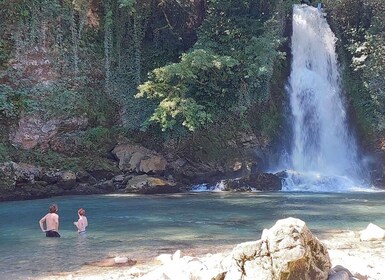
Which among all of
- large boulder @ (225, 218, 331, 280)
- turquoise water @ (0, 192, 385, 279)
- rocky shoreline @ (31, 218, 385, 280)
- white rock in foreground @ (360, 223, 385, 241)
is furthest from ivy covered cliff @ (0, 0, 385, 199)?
large boulder @ (225, 218, 331, 280)

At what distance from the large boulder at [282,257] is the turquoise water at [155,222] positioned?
12.2 ft

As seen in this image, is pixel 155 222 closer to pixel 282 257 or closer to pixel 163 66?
pixel 282 257

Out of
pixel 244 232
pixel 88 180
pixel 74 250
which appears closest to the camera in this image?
pixel 74 250

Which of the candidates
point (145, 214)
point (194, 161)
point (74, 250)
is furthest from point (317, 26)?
point (74, 250)

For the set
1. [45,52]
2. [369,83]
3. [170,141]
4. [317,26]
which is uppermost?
[317,26]

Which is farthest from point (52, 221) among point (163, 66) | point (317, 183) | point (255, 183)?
point (163, 66)

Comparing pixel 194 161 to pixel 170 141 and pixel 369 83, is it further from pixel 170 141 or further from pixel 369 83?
pixel 369 83

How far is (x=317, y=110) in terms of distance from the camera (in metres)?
24.1

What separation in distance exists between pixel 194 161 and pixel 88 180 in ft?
16.8

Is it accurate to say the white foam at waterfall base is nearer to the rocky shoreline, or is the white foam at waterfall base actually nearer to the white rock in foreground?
the white rock in foreground

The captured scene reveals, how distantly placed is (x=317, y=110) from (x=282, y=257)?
791 inches

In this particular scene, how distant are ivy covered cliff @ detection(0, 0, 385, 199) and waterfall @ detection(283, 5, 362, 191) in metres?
0.66

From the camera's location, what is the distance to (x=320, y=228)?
36.9 feet

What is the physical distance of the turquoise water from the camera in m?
8.91
